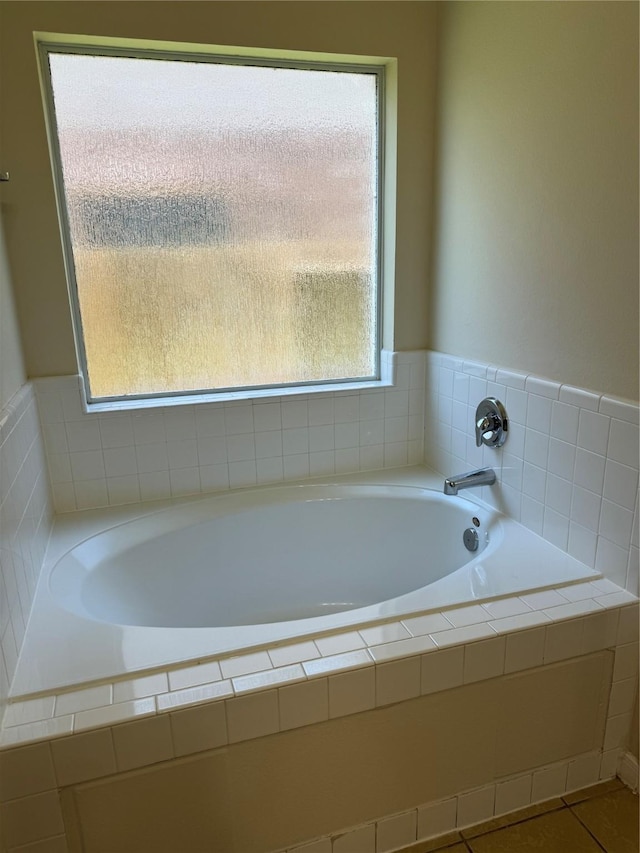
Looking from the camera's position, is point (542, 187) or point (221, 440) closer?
point (542, 187)

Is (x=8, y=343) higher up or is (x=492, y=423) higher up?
(x=8, y=343)

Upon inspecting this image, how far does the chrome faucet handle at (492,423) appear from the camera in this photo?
1.82 meters

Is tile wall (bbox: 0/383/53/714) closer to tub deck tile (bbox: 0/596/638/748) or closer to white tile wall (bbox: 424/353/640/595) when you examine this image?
tub deck tile (bbox: 0/596/638/748)

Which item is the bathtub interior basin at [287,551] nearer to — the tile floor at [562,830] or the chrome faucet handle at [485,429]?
the chrome faucet handle at [485,429]

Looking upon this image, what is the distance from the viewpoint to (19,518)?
1.38 metres

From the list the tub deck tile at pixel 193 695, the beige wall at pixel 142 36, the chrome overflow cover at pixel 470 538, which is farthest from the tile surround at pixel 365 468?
the beige wall at pixel 142 36

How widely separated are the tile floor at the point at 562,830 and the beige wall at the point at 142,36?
70.0 inches

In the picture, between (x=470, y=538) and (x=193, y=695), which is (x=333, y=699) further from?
(x=470, y=538)

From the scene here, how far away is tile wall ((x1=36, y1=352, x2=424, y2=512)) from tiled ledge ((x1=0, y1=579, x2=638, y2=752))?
0.97m

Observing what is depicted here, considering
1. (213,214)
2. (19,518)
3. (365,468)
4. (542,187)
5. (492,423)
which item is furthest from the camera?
(365,468)

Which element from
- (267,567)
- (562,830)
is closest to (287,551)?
(267,567)

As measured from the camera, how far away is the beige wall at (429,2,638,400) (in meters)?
1.33

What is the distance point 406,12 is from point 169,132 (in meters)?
0.92

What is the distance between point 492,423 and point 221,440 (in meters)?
0.97
